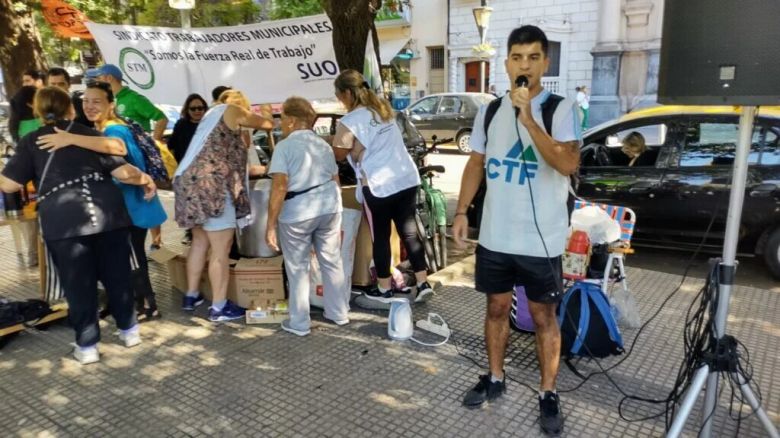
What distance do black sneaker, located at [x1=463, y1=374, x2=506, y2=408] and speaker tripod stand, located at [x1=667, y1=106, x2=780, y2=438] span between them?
103 centimetres

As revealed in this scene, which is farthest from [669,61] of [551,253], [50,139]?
[50,139]

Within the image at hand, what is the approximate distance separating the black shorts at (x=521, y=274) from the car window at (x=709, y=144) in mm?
3507

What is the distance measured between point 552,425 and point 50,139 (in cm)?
326

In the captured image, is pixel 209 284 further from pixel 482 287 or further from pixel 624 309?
pixel 624 309

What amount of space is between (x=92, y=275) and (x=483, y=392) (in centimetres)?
257

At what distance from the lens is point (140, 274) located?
4359mm

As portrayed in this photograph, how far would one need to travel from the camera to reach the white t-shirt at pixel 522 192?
2826mm

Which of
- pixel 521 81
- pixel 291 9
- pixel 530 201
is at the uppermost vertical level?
pixel 291 9

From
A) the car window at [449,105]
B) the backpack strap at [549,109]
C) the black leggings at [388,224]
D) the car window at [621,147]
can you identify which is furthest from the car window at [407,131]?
the car window at [449,105]

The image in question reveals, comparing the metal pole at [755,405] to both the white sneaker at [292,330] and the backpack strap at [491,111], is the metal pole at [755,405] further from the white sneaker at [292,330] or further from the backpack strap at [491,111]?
the white sneaker at [292,330]

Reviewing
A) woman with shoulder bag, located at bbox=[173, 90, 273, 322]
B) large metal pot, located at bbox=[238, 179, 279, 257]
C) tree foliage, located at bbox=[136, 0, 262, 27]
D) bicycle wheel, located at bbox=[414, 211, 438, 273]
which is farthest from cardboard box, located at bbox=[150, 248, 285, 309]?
tree foliage, located at bbox=[136, 0, 262, 27]

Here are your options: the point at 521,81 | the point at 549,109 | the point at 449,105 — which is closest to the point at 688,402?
the point at 549,109

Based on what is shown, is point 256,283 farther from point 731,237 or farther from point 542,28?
point 542,28

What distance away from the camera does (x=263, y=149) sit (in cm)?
982
